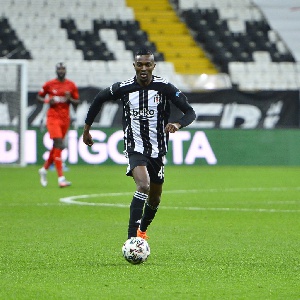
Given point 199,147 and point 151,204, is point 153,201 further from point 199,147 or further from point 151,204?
point 199,147

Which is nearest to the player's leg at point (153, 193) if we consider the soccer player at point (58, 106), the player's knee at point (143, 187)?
the player's knee at point (143, 187)

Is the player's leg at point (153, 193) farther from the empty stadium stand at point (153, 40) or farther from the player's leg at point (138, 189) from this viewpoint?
the empty stadium stand at point (153, 40)

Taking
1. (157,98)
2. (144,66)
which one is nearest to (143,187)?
(157,98)

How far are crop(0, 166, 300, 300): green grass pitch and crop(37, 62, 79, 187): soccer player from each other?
19.5 inches

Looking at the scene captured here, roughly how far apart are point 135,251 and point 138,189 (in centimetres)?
67

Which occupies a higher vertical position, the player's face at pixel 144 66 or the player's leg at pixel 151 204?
the player's face at pixel 144 66

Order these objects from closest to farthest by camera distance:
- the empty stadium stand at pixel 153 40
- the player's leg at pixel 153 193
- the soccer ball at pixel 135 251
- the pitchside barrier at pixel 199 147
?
the soccer ball at pixel 135 251
the player's leg at pixel 153 193
the pitchside barrier at pixel 199 147
the empty stadium stand at pixel 153 40

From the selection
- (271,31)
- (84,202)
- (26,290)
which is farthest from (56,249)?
(271,31)

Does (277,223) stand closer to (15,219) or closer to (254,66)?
(15,219)

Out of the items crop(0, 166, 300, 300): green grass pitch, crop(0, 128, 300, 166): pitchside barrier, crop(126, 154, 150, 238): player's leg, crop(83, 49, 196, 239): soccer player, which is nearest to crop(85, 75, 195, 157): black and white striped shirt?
crop(83, 49, 196, 239): soccer player

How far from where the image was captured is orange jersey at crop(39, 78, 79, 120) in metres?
15.8

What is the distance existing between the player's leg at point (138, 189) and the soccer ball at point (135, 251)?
1.01 ft

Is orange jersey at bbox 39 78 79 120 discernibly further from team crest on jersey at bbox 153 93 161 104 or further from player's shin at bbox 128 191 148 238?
player's shin at bbox 128 191 148 238

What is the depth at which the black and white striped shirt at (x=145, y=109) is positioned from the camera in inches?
305
